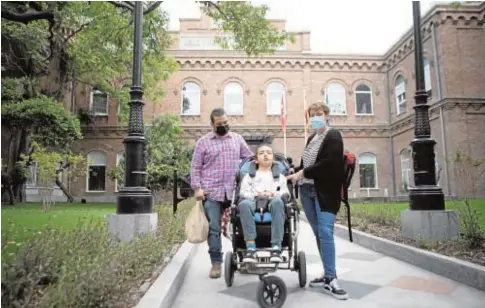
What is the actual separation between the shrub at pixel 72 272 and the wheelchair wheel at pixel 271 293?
121 centimetres

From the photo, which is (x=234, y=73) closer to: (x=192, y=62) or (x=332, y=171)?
(x=192, y=62)

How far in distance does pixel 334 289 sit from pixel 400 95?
22.9m

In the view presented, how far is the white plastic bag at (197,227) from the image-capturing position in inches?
171

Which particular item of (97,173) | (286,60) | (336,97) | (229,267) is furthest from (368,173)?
(229,267)

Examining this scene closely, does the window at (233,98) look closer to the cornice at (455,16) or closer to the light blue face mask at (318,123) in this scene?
the cornice at (455,16)

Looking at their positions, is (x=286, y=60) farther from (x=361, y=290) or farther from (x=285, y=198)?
(x=361, y=290)

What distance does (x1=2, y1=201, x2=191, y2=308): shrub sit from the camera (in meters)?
2.46

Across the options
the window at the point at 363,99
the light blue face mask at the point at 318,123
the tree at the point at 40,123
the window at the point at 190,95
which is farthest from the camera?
the window at the point at 363,99

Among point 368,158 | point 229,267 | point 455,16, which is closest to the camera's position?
point 229,267

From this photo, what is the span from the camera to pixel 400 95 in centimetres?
2397

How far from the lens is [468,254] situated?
4.77 metres

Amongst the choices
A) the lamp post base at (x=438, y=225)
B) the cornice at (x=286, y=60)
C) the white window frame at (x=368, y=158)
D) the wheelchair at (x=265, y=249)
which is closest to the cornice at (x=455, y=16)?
the cornice at (x=286, y=60)

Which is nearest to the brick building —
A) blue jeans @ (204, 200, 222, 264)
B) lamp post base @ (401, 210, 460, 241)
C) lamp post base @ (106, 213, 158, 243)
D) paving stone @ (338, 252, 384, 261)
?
paving stone @ (338, 252, 384, 261)

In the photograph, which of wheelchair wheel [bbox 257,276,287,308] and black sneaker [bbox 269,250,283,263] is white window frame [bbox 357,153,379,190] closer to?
black sneaker [bbox 269,250,283,263]
